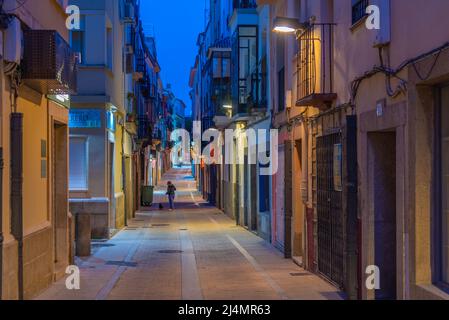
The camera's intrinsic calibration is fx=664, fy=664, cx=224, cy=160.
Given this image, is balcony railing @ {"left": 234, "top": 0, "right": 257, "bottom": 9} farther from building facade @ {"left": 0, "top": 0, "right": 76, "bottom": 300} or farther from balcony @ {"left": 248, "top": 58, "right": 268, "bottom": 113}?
building facade @ {"left": 0, "top": 0, "right": 76, "bottom": 300}

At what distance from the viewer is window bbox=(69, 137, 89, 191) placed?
2005cm

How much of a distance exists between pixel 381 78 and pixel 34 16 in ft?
18.1

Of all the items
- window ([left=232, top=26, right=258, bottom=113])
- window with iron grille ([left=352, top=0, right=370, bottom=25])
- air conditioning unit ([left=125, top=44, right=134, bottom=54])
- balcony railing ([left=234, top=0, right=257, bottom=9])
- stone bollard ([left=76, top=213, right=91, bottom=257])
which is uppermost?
balcony railing ([left=234, top=0, right=257, bottom=9])

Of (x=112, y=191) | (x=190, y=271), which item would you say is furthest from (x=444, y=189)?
(x=112, y=191)

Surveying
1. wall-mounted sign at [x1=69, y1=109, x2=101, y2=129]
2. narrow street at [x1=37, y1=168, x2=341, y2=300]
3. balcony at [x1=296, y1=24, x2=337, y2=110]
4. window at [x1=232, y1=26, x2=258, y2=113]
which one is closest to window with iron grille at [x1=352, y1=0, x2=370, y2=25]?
balcony at [x1=296, y1=24, x2=337, y2=110]

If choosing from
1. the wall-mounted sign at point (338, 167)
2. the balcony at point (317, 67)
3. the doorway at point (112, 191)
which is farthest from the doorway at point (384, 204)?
the doorway at point (112, 191)

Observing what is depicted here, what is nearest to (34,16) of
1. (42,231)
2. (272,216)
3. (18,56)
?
(18,56)

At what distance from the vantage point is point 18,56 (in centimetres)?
913

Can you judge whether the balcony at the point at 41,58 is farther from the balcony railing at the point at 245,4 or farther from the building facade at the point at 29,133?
the balcony railing at the point at 245,4

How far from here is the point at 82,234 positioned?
16.6 m

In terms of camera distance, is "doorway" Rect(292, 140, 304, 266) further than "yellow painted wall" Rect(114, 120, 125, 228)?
No

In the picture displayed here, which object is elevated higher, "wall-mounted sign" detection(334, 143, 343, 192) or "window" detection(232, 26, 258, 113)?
"window" detection(232, 26, 258, 113)

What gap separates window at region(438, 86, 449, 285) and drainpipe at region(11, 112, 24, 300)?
5.61m

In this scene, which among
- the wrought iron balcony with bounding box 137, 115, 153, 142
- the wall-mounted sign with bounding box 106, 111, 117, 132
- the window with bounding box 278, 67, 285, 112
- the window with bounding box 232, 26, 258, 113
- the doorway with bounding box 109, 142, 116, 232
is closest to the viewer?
the window with bounding box 278, 67, 285, 112
